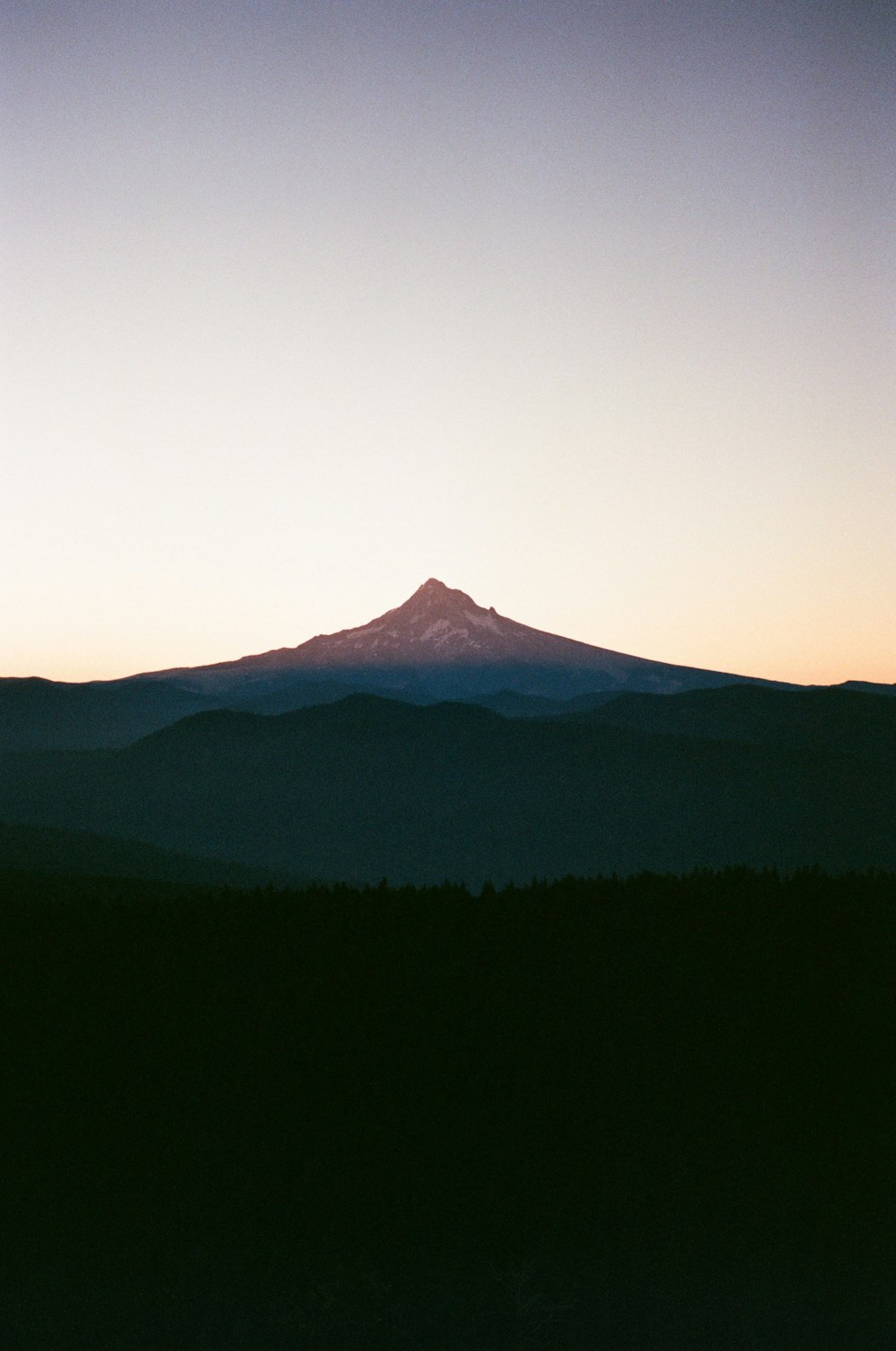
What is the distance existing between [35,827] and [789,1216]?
57733 millimetres

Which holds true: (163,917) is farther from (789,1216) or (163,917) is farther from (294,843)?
(294,843)

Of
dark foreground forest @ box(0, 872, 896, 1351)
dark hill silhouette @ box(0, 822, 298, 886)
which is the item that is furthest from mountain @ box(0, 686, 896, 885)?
dark foreground forest @ box(0, 872, 896, 1351)

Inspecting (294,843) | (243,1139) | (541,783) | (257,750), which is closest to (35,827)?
(294,843)

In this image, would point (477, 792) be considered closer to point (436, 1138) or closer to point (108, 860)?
point (108, 860)

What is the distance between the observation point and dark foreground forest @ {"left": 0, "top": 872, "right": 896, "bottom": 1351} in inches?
513

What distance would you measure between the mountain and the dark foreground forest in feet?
215

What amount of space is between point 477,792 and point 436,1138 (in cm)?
10541

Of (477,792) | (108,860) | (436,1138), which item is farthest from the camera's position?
(477,792)

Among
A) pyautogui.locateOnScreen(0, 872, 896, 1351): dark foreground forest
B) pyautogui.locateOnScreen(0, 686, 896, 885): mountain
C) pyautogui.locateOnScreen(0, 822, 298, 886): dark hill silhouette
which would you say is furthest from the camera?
pyautogui.locateOnScreen(0, 686, 896, 885): mountain

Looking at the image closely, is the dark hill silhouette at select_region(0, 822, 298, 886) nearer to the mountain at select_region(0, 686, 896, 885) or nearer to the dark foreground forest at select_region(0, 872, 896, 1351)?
the mountain at select_region(0, 686, 896, 885)

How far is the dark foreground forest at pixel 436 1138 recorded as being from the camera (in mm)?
13023

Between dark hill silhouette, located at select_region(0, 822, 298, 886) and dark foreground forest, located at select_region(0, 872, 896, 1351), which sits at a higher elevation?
dark foreground forest, located at select_region(0, 872, 896, 1351)

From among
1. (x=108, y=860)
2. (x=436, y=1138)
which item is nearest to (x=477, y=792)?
(x=108, y=860)

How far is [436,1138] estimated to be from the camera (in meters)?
14.2
